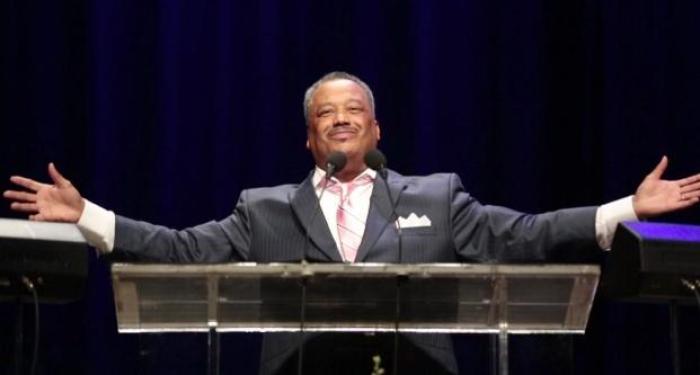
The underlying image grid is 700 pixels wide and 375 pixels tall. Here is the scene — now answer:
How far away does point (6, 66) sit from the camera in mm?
4797

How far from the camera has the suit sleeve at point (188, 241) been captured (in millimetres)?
3691

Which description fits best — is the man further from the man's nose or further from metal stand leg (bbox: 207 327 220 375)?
metal stand leg (bbox: 207 327 220 375)

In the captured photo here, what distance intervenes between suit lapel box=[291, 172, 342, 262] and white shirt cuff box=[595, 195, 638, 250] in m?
0.69

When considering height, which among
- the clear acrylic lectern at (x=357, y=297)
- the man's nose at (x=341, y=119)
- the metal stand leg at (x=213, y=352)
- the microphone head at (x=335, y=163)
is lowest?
the metal stand leg at (x=213, y=352)

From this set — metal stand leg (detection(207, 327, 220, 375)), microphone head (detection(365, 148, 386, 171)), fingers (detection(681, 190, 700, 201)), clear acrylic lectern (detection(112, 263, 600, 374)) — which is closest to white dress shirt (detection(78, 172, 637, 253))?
fingers (detection(681, 190, 700, 201))

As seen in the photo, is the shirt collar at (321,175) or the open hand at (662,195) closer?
the open hand at (662,195)

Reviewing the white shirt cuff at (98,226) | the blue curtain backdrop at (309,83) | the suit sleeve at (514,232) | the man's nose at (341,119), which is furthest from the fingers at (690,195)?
the white shirt cuff at (98,226)

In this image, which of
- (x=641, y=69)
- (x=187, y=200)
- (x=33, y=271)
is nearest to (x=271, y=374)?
(x=33, y=271)

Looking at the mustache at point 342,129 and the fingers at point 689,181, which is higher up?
the mustache at point 342,129

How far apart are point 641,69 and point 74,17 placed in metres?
1.99

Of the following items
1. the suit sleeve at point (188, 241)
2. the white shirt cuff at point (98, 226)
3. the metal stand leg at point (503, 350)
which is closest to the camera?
the metal stand leg at point (503, 350)

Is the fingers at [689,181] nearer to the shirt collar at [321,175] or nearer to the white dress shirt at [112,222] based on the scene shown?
the white dress shirt at [112,222]

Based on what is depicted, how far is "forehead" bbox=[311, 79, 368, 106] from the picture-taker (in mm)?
4023

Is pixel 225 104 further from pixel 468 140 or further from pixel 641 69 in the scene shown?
pixel 641 69
